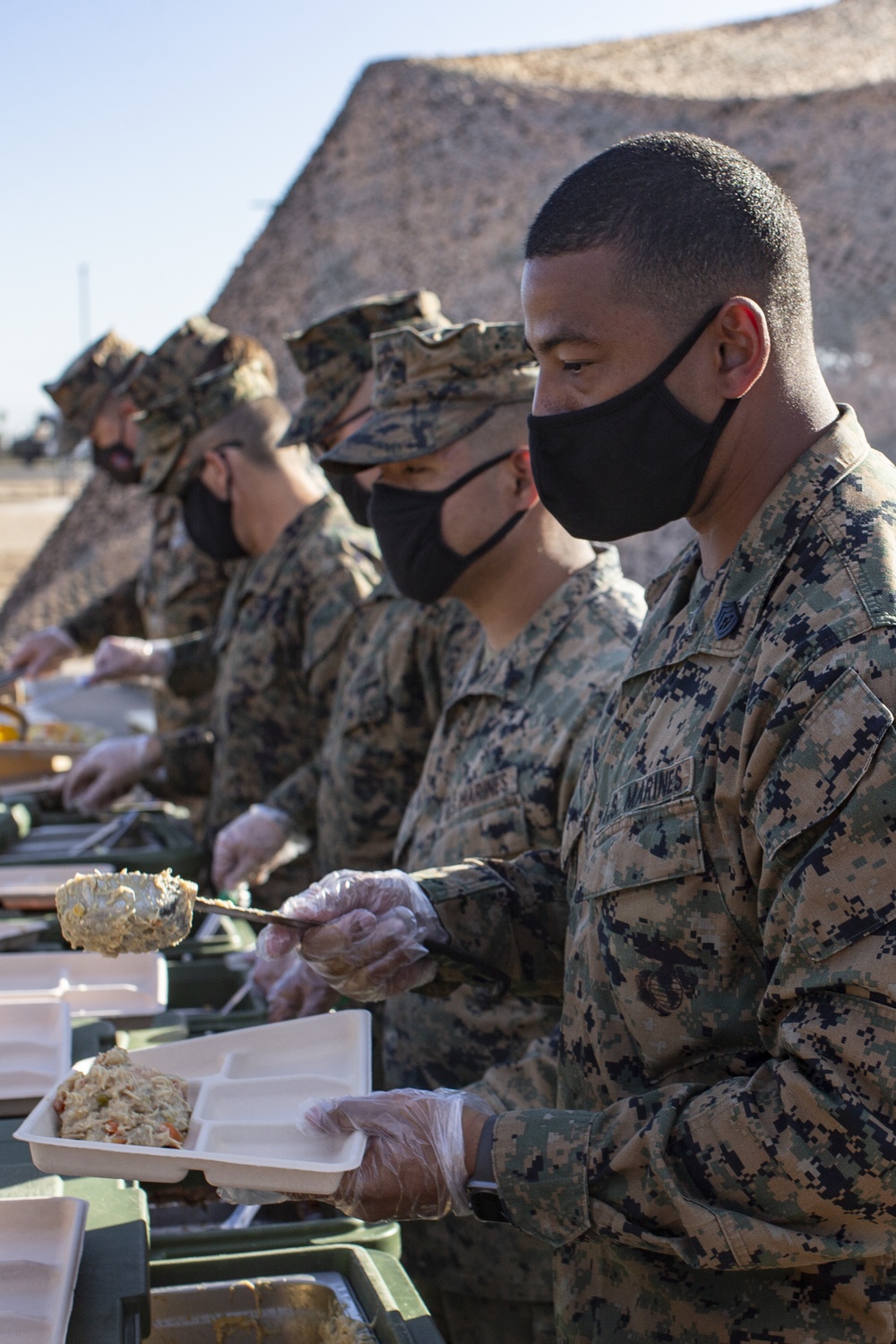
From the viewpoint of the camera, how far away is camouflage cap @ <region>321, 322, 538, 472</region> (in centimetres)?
249

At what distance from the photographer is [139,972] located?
2527 mm

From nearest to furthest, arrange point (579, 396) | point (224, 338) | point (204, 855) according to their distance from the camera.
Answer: point (579, 396) → point (204, 855) → point (224, 338)

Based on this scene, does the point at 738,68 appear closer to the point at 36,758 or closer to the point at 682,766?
the point at 36,758

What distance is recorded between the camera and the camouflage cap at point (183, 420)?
433 cm

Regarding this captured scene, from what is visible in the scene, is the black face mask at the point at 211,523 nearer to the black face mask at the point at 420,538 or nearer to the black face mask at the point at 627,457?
the black face mask at the point at 420,538

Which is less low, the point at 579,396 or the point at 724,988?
the point at 579,396

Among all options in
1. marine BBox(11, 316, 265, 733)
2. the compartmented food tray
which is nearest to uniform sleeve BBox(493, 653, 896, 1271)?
the compartmented food tray

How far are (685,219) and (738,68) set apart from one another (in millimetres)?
26459

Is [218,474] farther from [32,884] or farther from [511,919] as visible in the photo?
[511,919]

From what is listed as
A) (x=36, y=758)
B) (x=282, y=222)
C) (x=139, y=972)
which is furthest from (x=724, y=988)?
(x=282, y=222)

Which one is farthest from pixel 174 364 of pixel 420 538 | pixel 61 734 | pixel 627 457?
pixel 627 457

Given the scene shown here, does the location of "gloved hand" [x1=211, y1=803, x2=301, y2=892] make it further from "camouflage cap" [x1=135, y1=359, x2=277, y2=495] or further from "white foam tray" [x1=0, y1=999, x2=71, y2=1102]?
"camouflage cap" [x1=135, y1=359, x2=277, y2=495]

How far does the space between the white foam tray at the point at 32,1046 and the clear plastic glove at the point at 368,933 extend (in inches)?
17.1

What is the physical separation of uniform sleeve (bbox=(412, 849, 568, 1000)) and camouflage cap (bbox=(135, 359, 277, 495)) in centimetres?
272
